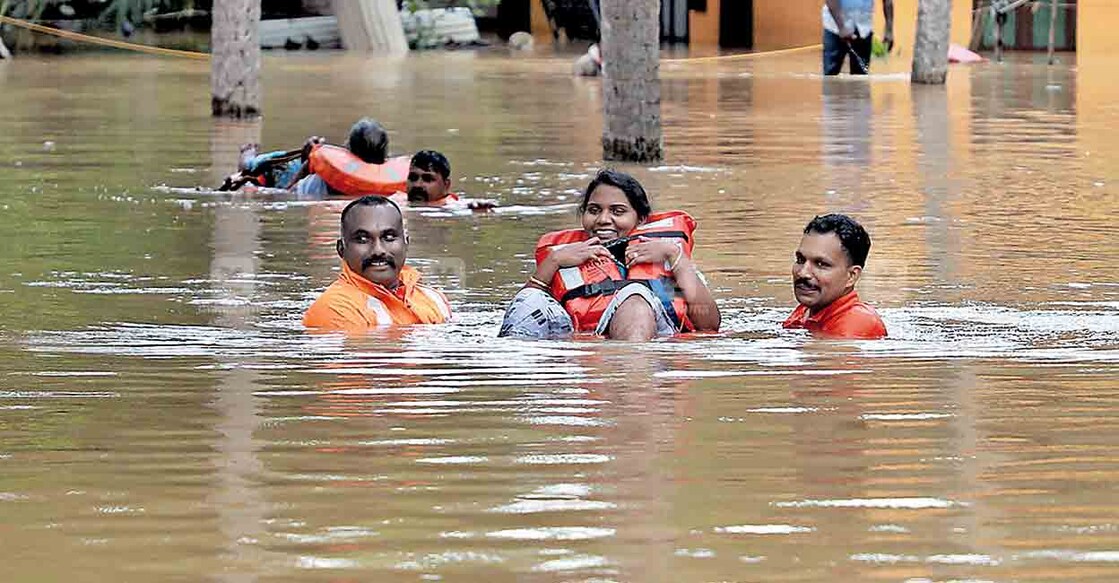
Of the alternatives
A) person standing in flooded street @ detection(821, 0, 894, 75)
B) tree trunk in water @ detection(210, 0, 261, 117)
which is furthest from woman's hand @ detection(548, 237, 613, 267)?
person standing in flooded street @ detection(821, 0, 894, 75)

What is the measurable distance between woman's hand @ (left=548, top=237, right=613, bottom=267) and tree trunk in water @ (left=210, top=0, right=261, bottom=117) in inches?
518

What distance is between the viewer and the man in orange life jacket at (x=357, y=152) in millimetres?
15219

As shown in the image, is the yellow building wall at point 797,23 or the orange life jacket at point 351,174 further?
the yellow building wall at point 797,23

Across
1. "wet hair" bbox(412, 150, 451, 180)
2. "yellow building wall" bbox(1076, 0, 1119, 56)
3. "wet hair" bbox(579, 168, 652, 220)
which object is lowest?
"wet hair" bbox(412, 150, 451, 180)

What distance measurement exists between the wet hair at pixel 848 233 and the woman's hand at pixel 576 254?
0.80 m

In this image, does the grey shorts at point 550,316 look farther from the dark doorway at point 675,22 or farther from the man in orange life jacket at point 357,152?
the dark doorway at point 675,22

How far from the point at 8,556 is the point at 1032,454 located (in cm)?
252

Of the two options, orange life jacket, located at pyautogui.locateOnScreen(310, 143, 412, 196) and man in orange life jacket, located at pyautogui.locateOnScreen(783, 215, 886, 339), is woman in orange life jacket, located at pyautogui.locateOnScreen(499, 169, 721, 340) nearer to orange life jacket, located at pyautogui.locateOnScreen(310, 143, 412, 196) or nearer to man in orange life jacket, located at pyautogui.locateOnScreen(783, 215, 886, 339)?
man in orange life jacket, located at pyautogui.locateOnScreen(783, 215, 886, 339)

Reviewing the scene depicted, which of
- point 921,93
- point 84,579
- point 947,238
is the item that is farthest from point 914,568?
point 921,93

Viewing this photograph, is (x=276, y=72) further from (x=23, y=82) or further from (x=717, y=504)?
(x=717, y=504)

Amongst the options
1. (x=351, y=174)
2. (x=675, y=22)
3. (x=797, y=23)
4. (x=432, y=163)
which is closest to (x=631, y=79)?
(x=351, y=174)

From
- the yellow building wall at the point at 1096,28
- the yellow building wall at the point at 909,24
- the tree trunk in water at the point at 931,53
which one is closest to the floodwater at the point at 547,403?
the tree trunk in water at the point at 931,53

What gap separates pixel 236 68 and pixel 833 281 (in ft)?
46.6

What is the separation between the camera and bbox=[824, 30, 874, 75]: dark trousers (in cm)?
3125
